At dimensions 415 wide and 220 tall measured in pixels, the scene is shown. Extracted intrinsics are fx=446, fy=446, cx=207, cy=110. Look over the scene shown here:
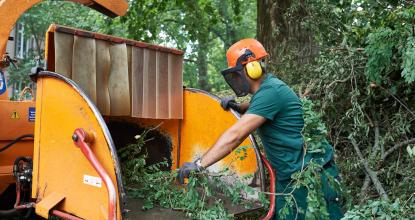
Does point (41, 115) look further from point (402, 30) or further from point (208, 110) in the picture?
point (402, 30)

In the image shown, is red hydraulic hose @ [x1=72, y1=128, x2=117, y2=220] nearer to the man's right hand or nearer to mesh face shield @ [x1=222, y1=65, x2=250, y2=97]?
mesh face shield @ [x1=222, y1=65, x2=250, y2=97]

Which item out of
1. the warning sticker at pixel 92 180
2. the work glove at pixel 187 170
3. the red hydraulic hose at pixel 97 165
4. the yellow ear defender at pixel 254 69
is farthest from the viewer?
the yellow ear defender at pixel 254 69

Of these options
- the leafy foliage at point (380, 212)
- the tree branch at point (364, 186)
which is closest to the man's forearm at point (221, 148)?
the leafy foliage at point (380, 212)

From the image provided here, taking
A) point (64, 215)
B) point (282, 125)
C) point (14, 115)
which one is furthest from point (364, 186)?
point (14, 115)

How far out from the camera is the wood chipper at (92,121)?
2795mm

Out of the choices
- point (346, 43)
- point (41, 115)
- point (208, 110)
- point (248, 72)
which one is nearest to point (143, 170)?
point (208, 110)

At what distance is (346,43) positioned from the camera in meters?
4.47

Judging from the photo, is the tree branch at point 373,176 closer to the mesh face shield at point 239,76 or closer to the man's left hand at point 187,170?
the mesh face shield at point 239,76

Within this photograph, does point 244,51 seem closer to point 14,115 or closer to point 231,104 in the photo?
point 231,104

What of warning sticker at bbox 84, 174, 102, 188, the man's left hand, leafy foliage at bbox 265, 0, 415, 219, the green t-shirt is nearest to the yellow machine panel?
warning sticker at bbox 84, 174, 102, 188

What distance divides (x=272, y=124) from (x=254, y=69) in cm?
41

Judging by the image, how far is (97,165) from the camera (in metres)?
2.70

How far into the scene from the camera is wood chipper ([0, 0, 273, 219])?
279cm

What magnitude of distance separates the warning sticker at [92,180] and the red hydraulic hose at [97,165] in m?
0.08
